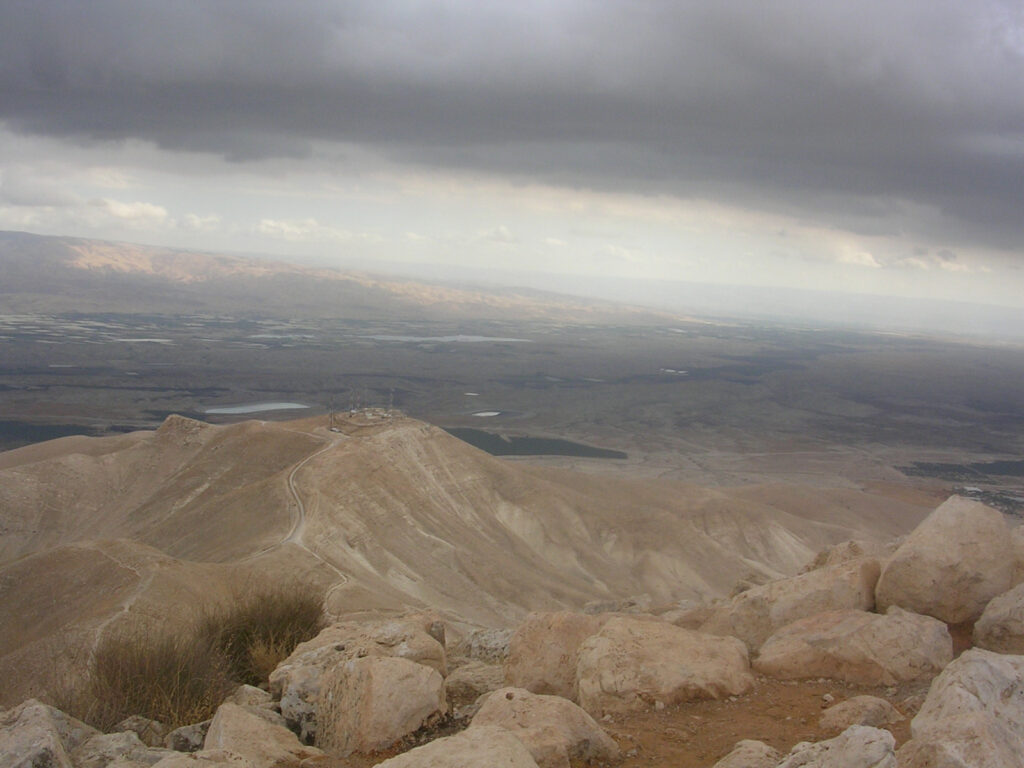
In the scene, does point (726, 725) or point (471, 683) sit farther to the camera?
point (471, 683)

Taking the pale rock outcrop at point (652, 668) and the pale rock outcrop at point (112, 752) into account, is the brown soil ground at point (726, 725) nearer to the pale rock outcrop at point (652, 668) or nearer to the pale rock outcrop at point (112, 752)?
the pale rock outcrop at point (652, 668)

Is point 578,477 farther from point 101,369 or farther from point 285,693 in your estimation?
point 101,369

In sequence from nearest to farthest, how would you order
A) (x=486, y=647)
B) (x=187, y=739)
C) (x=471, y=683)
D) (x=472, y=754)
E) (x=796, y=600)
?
(x=472, y=754) → (x=187, y=739) → (x=471, y=683) → (x=796, y=600) → (x=486, y=647)

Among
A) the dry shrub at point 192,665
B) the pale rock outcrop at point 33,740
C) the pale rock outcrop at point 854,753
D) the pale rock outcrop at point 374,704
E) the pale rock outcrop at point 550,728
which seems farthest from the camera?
the dry shrub at point 192,665

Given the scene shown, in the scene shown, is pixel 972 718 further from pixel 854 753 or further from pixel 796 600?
pixel 796 600

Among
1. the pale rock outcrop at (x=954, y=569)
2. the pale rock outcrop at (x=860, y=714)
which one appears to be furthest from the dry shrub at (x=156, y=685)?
the pale rock outcrop at (x=954, y=569)

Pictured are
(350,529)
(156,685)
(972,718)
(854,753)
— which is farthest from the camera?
(350,529)

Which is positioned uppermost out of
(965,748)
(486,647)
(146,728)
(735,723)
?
(965,748)

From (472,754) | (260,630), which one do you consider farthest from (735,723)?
(260,630)
